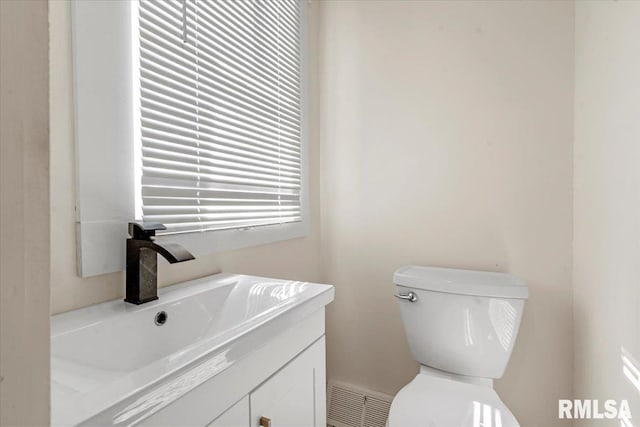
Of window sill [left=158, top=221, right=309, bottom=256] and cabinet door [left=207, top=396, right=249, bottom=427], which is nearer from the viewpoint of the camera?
cabinet door [left=207, top=396, right=249, bottom=427]

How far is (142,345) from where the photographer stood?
71 centimetres

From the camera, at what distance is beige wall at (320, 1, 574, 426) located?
133 centimetres

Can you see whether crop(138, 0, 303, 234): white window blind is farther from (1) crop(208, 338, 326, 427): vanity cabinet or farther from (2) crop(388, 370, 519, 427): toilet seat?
(2) crop(388, 370, 519, 427): toilet seat

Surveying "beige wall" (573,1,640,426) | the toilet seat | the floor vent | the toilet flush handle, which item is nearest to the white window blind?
the toilet flush handle

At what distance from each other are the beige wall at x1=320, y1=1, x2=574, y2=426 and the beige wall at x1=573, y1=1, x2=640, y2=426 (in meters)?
0.07

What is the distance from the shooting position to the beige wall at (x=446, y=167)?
133 cm

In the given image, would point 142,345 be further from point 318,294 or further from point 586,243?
point 586,243

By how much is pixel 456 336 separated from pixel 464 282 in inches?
7.6

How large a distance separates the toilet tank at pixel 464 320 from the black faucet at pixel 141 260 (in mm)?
897

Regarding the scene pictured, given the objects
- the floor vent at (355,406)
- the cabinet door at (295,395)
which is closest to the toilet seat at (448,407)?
the cabinet door at (295,395)

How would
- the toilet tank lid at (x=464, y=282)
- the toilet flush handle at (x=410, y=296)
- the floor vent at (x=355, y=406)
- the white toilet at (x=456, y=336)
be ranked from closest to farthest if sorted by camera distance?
the white toilet at (x=456, y=336)
the toilet tank lid at (x=464, y=282)
the toilet flush handle at (x=410, y=296)
the floor vent at (x=355, y=406)

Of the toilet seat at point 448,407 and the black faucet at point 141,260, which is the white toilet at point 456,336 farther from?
the black faucet at point 141,260
